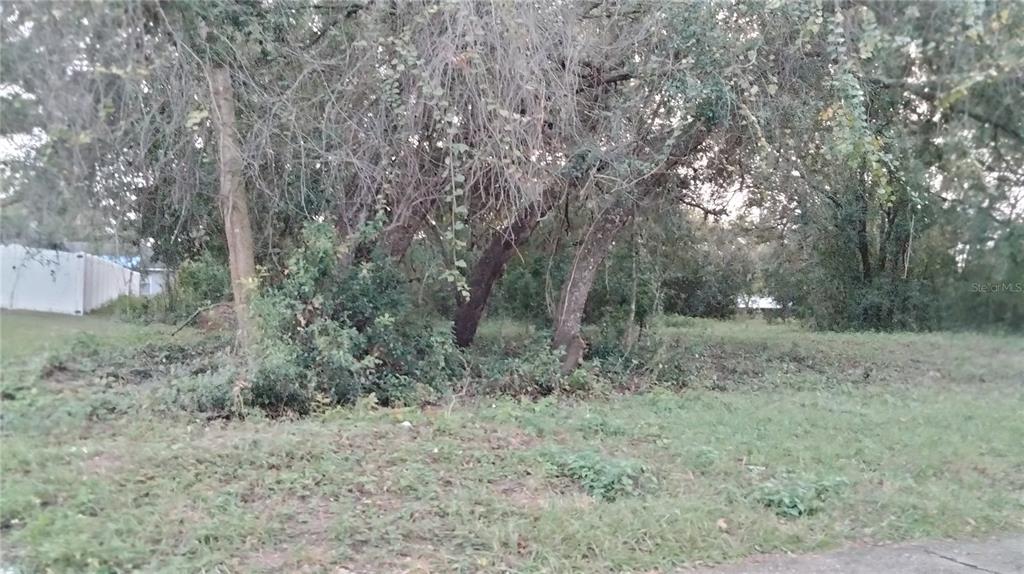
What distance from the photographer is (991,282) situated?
852 cm

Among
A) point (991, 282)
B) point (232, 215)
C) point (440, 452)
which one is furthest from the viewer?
point (232, 215)

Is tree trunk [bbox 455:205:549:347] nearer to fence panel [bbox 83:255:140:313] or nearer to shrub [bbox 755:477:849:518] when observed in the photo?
fence panel [bbox 83:255:140:313]

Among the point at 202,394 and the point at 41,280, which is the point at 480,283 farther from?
the point at 41,280

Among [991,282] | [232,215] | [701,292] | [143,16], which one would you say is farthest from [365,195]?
[701,292]

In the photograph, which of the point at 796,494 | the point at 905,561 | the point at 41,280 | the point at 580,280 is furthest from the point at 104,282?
the point at 905,561

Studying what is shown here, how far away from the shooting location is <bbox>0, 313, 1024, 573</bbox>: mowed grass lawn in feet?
17.9

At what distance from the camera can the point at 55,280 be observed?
24.5 feet

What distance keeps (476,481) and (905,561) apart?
10.3 feet

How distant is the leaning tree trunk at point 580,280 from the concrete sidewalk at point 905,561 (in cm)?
703

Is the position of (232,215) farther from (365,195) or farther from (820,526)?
(820,526)

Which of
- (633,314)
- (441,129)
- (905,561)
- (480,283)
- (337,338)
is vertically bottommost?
(905,561)

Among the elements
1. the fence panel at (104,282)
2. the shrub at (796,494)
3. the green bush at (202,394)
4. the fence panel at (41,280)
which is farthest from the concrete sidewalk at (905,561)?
the fence panel at (104,282)

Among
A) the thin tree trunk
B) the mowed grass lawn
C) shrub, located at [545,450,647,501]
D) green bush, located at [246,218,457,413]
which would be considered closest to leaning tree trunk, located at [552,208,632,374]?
the thin tree trunk

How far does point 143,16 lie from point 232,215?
2790mm
